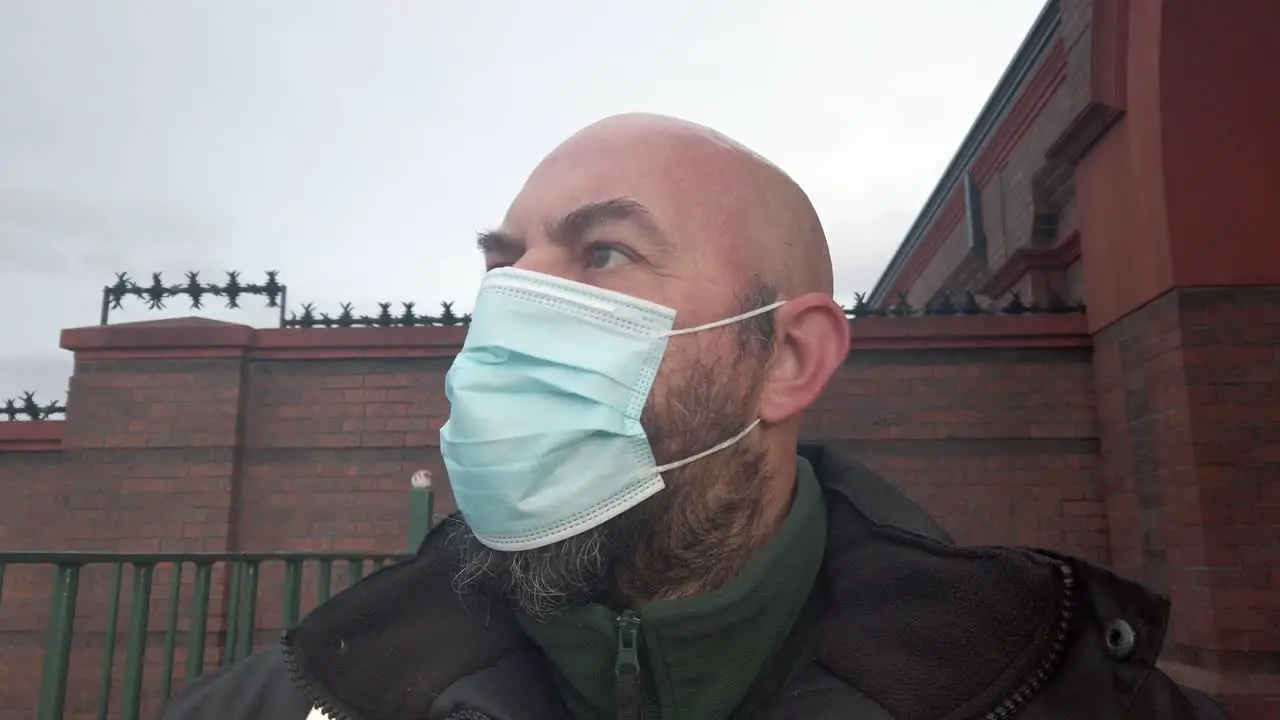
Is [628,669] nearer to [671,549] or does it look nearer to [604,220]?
[671,549]

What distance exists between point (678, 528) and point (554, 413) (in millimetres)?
318

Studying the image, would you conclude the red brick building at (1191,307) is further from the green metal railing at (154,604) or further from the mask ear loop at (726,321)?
the green metal railing at (154,604)

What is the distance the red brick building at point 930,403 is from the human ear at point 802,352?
122 inches

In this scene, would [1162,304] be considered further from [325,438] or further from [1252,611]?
[325,438]

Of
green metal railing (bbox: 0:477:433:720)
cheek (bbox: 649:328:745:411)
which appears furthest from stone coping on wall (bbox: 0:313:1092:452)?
cheek (bbox: 649:328:745:411)

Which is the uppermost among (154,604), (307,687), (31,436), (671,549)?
(31,436)

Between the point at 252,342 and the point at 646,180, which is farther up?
the point at 252,342

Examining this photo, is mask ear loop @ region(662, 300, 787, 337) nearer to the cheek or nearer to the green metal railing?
the cheek

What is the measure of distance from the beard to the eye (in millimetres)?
243

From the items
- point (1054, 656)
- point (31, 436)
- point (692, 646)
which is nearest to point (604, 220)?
point (692, 646)

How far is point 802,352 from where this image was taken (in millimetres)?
1641

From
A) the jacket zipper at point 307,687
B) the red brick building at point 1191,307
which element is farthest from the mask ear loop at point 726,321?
the red brick building at point 1191,307

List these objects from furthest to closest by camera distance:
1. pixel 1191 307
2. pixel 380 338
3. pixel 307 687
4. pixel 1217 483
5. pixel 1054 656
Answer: pixel 380 338, pixel 1191 307, pixel 1217 483, pixel 307 687, pixel 1054 656

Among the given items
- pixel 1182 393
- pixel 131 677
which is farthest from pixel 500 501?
pixel 1182 393
